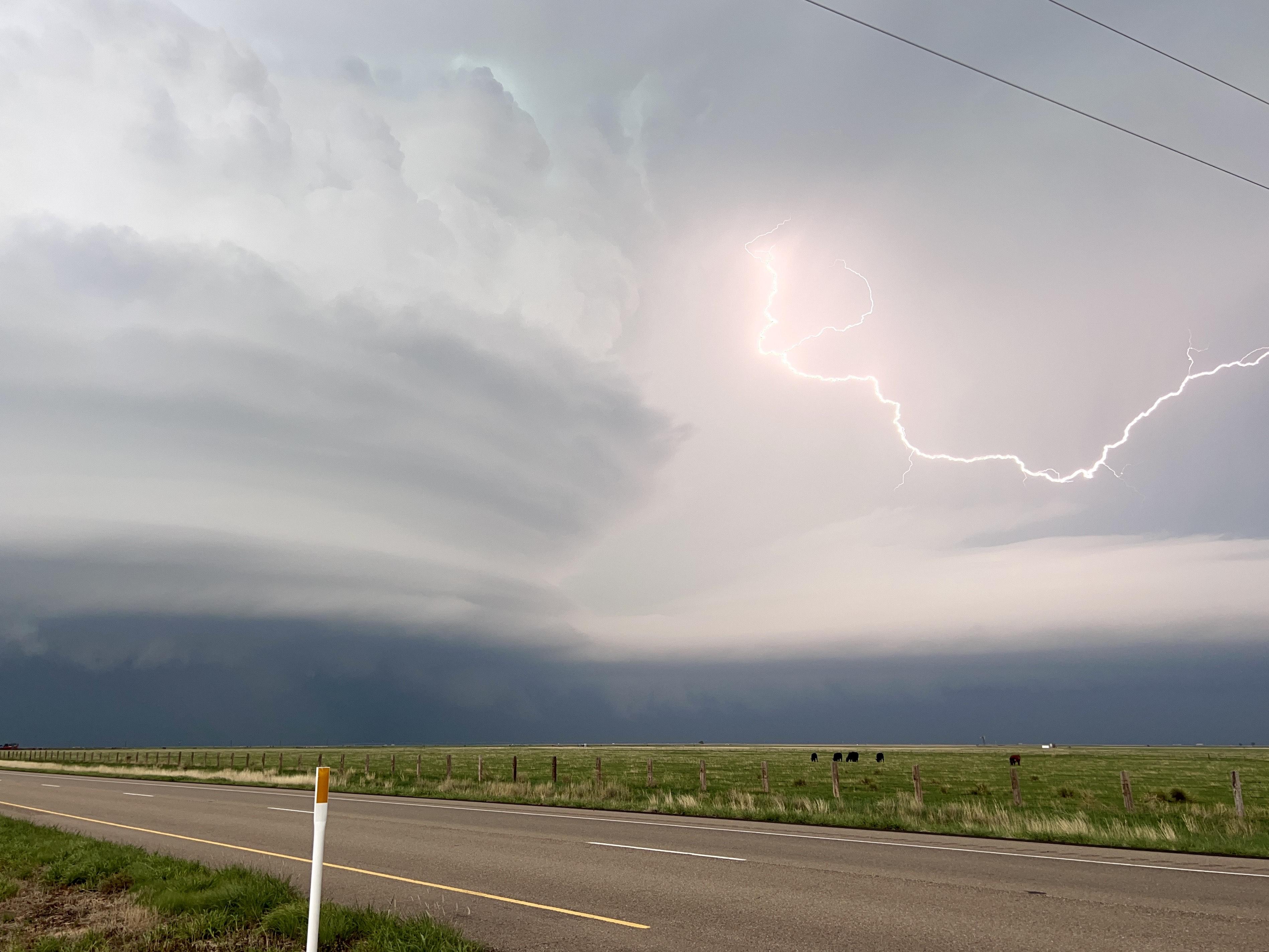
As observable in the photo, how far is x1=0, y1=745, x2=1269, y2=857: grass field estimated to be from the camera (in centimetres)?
1702

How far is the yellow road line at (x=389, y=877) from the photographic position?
833cm

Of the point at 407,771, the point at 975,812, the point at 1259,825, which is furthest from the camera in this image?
the point at 407,771

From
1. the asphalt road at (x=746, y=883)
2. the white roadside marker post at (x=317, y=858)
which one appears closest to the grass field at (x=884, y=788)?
the asphalt road at (x=746, y=883)

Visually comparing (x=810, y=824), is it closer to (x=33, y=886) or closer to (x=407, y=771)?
(x=33, y=886)

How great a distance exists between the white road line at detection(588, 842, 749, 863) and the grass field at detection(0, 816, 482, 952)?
5.79 meters

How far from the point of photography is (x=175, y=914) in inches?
328

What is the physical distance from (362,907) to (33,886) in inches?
231

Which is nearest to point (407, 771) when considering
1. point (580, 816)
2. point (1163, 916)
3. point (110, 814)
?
point (110, 814)

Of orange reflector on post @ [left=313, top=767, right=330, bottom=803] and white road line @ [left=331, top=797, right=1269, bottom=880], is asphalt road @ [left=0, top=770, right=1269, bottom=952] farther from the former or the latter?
orange reflector on post @ [left=313, top=767, right=330, bottom=803]

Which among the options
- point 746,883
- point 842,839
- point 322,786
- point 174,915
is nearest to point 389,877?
point 174,915

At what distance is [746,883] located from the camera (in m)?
10.1

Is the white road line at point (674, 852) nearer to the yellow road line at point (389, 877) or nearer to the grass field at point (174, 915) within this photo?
the yellow road line at point (389, 877)

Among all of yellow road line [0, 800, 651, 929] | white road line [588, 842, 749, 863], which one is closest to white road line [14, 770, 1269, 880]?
white road line [588, 842, 749, 863]

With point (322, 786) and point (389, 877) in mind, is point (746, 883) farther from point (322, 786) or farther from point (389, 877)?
point (322, 786)
